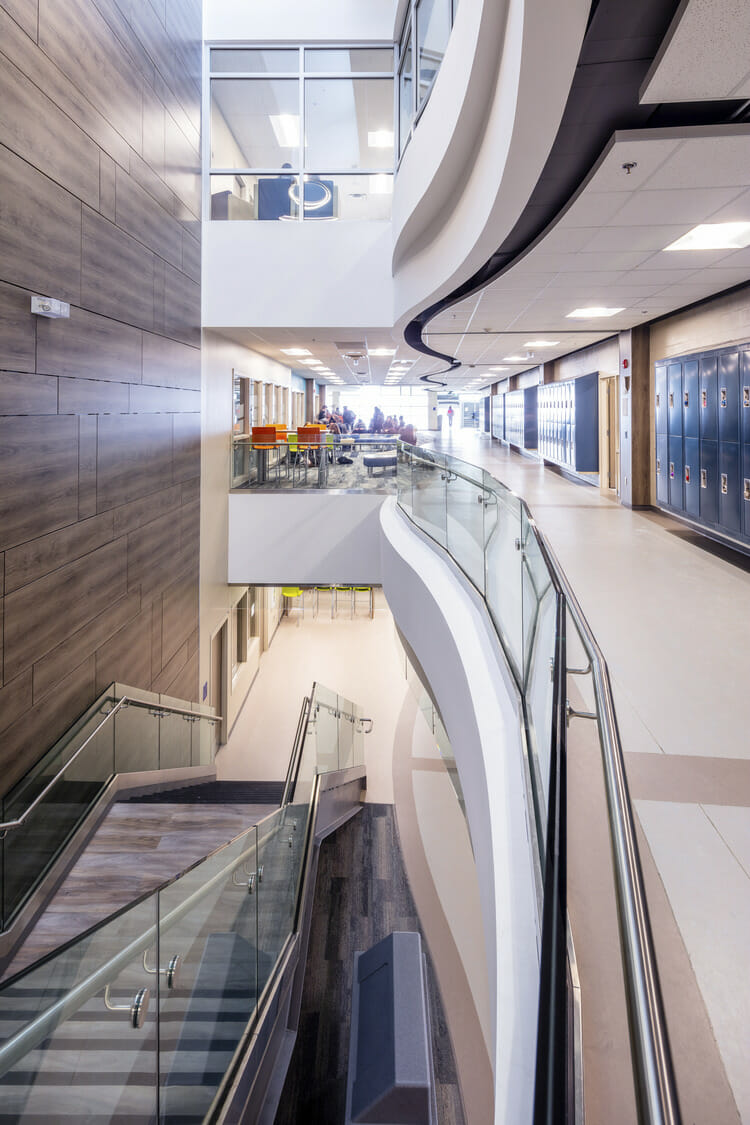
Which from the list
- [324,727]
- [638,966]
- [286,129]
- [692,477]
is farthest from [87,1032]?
[286,129]

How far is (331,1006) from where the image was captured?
705cm

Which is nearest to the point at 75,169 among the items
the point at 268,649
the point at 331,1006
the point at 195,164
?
the point at 195,164

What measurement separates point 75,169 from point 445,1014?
821cm

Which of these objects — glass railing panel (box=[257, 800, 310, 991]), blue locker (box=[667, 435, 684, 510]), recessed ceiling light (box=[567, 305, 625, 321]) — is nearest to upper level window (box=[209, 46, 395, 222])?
recessed ceiling light (box=[567, 305, 625, 321])

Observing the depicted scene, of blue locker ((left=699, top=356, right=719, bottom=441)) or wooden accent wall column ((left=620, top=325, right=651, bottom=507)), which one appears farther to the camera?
wooden accent wall column ((left=620, top=325, right=651, bottom=507))

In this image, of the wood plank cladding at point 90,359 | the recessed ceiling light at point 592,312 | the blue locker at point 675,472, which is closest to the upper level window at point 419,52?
the wood plank cladding at point 90,359

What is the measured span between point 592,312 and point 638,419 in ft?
7.21

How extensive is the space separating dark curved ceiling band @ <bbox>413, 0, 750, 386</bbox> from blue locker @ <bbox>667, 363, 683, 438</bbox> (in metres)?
3.94

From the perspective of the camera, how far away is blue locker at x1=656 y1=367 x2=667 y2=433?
9.42m

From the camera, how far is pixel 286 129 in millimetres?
11469

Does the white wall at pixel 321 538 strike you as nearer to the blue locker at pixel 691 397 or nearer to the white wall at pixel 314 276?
the white wall at pixel 314 276

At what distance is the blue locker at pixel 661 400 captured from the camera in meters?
9.42

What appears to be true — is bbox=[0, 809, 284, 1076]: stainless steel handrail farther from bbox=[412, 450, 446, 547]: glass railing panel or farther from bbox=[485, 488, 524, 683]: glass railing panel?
bbox=[412, 450, 446, 547]: glass railing panel

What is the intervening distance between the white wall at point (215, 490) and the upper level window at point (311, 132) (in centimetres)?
244
